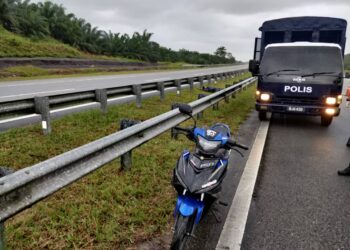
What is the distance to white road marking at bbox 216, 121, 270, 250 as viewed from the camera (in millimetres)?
3180

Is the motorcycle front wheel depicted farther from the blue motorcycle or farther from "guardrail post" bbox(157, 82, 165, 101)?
"guardrail post" bbox(157, 82, 165, 101)

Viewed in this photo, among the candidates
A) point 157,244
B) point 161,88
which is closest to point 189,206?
point 157,244

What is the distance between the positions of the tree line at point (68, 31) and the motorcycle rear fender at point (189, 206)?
48.0m

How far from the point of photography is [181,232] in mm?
2898

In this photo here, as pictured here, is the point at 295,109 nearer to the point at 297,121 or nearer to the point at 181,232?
the point at 297,121

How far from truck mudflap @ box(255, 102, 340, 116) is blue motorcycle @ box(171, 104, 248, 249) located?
19.5 feet

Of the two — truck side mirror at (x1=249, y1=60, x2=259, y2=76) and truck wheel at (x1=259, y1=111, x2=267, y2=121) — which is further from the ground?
truck side mirror at (x1=249, y1=60, x2=259, y2=76)

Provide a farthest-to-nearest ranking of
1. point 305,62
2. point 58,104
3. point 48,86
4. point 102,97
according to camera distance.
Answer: point 48,86, point 305,62, point 102,97, point 58,104

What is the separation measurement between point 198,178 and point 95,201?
1376mm

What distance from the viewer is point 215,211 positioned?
→ 151 inches

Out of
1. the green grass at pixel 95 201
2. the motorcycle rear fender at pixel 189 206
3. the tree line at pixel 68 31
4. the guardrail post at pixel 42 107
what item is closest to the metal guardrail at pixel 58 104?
the guardrail post at pixel 42 107

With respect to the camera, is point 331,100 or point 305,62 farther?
point 305,62

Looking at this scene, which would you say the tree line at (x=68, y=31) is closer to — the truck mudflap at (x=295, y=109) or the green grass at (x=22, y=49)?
the green grass at (x=22, y=49)

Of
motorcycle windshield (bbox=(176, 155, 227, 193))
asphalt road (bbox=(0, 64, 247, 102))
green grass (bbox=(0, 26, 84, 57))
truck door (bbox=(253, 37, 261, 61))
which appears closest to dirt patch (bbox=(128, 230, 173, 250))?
motorcycle windshield (bbox=(176, 155, 227, 193))
